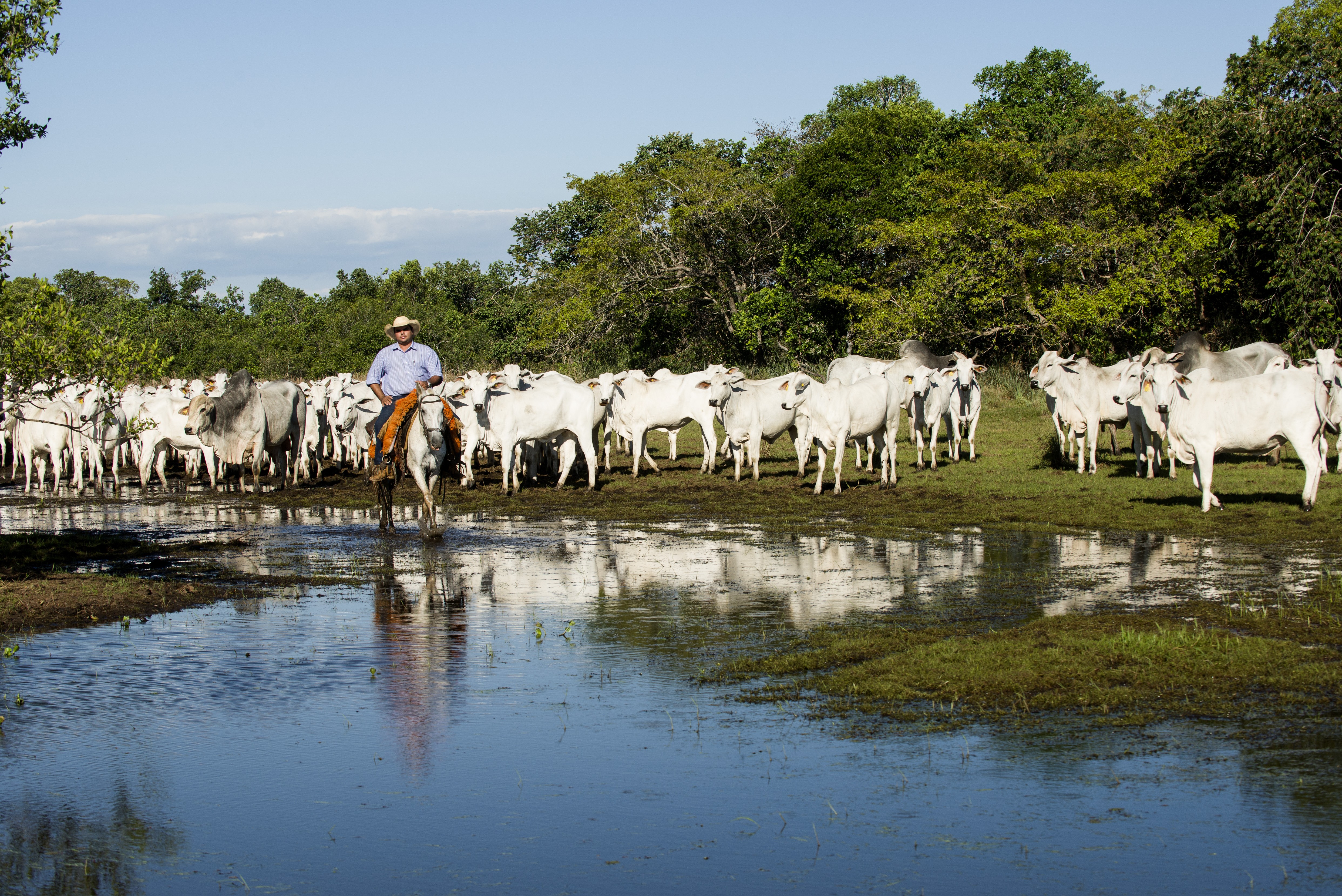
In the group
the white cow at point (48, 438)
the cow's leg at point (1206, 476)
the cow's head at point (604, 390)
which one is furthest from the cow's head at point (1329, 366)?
the white cow at point (48, 438)

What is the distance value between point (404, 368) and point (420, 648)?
22.2 feet

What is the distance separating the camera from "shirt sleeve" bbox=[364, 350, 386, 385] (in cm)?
1476

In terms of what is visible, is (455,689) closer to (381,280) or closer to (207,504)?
(207,504)

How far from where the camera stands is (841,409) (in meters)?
21.0

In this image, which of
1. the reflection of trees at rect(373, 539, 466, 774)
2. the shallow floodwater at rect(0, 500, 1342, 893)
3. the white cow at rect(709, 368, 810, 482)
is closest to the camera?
the shallow floodwater at rect(0, 500, 1342, 893)

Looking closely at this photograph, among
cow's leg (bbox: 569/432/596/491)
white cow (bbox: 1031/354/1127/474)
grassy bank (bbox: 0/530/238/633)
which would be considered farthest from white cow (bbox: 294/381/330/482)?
white cow (bbox: 1031/354/1127/474)

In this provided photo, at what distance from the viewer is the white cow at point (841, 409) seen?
21.0 metres

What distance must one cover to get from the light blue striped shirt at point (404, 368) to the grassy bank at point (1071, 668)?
24.1ft

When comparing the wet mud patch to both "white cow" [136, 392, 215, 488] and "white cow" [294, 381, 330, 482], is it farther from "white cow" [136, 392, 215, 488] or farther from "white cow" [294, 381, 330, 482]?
"white cow" [294, 381, 330, 482]

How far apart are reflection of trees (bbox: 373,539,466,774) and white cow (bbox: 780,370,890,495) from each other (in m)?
9.82

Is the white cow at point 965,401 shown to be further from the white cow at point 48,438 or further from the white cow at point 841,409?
the white cow at point 48,438

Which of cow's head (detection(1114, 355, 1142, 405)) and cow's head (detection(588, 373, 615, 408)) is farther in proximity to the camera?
cow's head (detection(588, 373, 615, 408))

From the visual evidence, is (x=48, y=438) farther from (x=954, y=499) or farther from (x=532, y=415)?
(x=954, y=499)

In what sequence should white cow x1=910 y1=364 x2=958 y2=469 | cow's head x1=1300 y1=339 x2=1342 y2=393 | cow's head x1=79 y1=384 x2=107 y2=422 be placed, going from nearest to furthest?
cow's head x1=1300 y1=339 x2=1342 y2=393 < white cow x1=910 y1=364 x2=958 y2=469 < cow's head x1=79 y1=384 x2=107 y2=422
